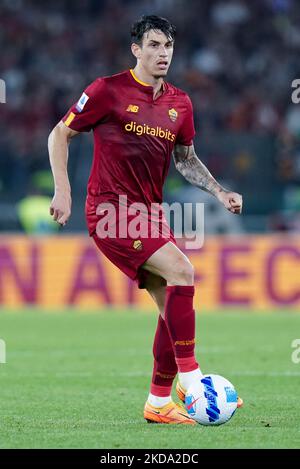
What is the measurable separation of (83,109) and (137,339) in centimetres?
585

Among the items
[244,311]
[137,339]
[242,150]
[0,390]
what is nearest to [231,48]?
[242,150]

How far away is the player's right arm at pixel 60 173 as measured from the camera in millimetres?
6180

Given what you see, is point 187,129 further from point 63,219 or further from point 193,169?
point 63,219

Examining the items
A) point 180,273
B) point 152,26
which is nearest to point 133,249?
point 180,273

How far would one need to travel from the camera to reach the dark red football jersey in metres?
6.46

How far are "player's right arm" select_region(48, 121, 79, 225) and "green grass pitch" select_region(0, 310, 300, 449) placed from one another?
3.74 feet

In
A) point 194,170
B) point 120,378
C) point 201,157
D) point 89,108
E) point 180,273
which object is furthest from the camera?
point 201,157

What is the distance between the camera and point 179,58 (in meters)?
22.2

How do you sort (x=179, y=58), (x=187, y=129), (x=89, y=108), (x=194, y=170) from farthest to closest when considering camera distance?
(x=179, y=58) → (x=194, y=170) → (x=187, y=129) → (x=89, y=108)

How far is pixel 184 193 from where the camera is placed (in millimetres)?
17594

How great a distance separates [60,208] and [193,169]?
1089 mm

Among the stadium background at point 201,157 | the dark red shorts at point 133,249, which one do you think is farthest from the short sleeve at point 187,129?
the stadium background at point 201,157

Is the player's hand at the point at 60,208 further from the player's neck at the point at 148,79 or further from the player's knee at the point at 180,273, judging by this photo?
the player's neck at the point at 148,79
